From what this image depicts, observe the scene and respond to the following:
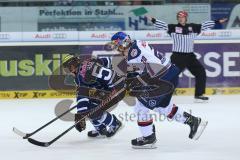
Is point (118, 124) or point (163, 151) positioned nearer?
point (163, 151)

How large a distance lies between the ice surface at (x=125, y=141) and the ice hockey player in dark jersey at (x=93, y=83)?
115mm

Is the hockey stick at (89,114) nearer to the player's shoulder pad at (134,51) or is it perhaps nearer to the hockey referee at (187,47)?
the player's shoulder pad at (134,51)

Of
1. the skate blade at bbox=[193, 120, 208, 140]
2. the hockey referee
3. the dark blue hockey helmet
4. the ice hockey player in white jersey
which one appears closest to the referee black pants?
the hockey referee

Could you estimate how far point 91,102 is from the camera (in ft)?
18.3

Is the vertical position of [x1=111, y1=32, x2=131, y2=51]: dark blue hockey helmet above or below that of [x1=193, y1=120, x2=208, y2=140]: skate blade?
above

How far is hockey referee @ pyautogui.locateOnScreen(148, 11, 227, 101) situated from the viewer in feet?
28.7

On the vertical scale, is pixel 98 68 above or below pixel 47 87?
above

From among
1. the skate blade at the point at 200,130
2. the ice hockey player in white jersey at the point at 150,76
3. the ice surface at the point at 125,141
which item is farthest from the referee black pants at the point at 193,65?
the ice hockey player in white jersey at the point at 150,76

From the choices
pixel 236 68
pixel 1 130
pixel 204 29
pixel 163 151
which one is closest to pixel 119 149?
pixel 163 151

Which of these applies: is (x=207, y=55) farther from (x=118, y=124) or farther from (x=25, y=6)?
(x=118, y=124)

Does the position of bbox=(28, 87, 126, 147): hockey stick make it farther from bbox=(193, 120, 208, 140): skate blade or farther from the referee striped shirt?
the referee striped shirt

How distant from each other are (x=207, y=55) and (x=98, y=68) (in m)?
4.45

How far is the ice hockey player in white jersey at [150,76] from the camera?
16.5 feet

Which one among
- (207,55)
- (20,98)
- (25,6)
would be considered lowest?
(20,98)
